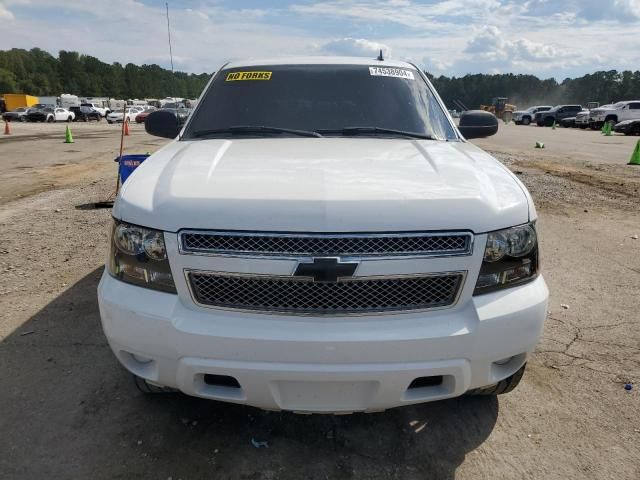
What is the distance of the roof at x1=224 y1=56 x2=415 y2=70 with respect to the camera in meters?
3.60

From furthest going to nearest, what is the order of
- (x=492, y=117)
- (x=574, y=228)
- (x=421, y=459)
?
(x=574, y=228)
(x=492, y=117)
(x=421, y=459)

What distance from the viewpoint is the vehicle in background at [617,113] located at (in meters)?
28.5

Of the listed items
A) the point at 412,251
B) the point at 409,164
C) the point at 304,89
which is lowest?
the point at 412,251

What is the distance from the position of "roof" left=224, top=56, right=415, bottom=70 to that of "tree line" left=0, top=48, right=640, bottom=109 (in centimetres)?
9946

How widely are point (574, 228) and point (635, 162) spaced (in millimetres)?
7981

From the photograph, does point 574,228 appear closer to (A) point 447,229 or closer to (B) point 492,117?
(B) point 492,117

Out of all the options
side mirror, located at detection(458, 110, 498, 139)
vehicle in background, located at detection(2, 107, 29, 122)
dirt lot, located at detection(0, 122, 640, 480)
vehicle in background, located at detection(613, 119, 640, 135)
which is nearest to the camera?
dirt lot, located at detection(0, 122, 640, 480)

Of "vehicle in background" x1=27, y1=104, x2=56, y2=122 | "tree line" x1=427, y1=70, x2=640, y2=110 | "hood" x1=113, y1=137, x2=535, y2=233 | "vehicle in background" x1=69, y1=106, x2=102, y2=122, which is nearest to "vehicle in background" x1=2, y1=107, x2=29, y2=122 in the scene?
"vehicle in background" x1=27, y1=104, x2=56, y2=122

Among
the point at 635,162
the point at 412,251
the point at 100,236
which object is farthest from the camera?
the point at 635,162

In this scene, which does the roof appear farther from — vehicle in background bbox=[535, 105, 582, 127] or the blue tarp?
vehicle in background bbox=[535, 105, 582, 127]

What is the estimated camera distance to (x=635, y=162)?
40.3 feet

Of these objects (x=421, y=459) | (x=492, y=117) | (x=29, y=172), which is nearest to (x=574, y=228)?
(x=492, y=117)

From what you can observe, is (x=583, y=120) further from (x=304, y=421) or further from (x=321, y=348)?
(x=321, y=348)

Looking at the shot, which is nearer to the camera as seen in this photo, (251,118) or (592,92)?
(251,118)
